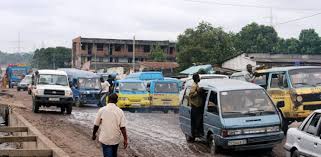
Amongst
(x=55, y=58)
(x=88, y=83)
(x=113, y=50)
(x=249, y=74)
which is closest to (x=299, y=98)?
(x=249, y=74)

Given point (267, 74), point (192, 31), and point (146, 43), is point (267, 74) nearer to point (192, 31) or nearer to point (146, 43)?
point (192, 31)

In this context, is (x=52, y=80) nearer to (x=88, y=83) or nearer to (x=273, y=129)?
(x=88, y=83)

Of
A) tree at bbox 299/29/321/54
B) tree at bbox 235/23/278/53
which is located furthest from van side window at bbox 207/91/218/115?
tree at bbox 235/23/278/53

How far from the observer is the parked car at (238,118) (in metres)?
12.0

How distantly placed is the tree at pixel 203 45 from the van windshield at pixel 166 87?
32.8 metres

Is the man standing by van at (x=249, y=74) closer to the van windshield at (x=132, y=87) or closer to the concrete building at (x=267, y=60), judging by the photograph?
the van windshield at (x=132, y=87)

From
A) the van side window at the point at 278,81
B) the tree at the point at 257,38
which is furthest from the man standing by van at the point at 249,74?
the tree at the point at 257,38

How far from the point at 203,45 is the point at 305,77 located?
47.4m

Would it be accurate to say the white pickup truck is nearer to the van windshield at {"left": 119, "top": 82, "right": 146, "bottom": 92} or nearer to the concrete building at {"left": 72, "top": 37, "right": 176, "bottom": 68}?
the van windshield at {"left": 119, "top": 82, "right": 146, "bottom": 92}

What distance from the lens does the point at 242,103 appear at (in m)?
12.7

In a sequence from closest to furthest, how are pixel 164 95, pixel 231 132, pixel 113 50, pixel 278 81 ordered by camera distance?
pixel 231 132 < pixel 278 81 < pixel 164 95 < pixel 113 50

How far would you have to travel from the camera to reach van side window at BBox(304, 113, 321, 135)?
9649 millimetres

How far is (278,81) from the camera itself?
15477mm

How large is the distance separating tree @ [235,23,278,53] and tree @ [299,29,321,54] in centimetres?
509
